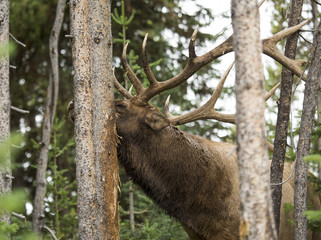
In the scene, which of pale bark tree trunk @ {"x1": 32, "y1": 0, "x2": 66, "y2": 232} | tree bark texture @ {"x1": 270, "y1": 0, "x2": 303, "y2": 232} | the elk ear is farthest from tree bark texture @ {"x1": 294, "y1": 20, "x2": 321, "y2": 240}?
pale bark tree trunk @ {"x1": 32, "y1": 0, "x2": 66, "y2": 232}

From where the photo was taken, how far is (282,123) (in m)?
6.02

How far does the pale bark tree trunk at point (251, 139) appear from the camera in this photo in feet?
10.7

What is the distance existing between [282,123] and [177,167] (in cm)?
144

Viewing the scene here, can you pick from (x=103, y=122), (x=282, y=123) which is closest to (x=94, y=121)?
(x=103, y=122)

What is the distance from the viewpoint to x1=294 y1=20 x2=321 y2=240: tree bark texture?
5293mm

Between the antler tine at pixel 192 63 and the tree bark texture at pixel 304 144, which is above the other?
the antler tine at pixel 192 63

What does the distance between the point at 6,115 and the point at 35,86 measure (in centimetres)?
614

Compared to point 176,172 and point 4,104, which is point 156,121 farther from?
point 4,104

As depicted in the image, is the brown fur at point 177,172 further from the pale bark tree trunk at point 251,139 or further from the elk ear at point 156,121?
the pale bark tree trunk at point 251,139

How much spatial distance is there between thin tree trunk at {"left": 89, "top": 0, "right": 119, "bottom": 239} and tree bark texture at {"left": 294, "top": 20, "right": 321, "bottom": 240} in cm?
201

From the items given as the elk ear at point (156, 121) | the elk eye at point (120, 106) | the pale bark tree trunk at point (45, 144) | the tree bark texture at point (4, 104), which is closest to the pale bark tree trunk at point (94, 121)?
the elk eye at point (120, 106)

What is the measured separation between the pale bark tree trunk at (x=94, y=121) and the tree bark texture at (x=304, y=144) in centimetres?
201

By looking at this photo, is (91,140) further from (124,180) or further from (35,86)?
(35,86)

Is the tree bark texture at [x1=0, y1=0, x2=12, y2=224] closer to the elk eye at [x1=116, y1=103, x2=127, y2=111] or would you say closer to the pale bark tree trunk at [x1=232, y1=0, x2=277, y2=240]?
the elk eye at [x1=116, y1=103, x2=127, y2=111]
